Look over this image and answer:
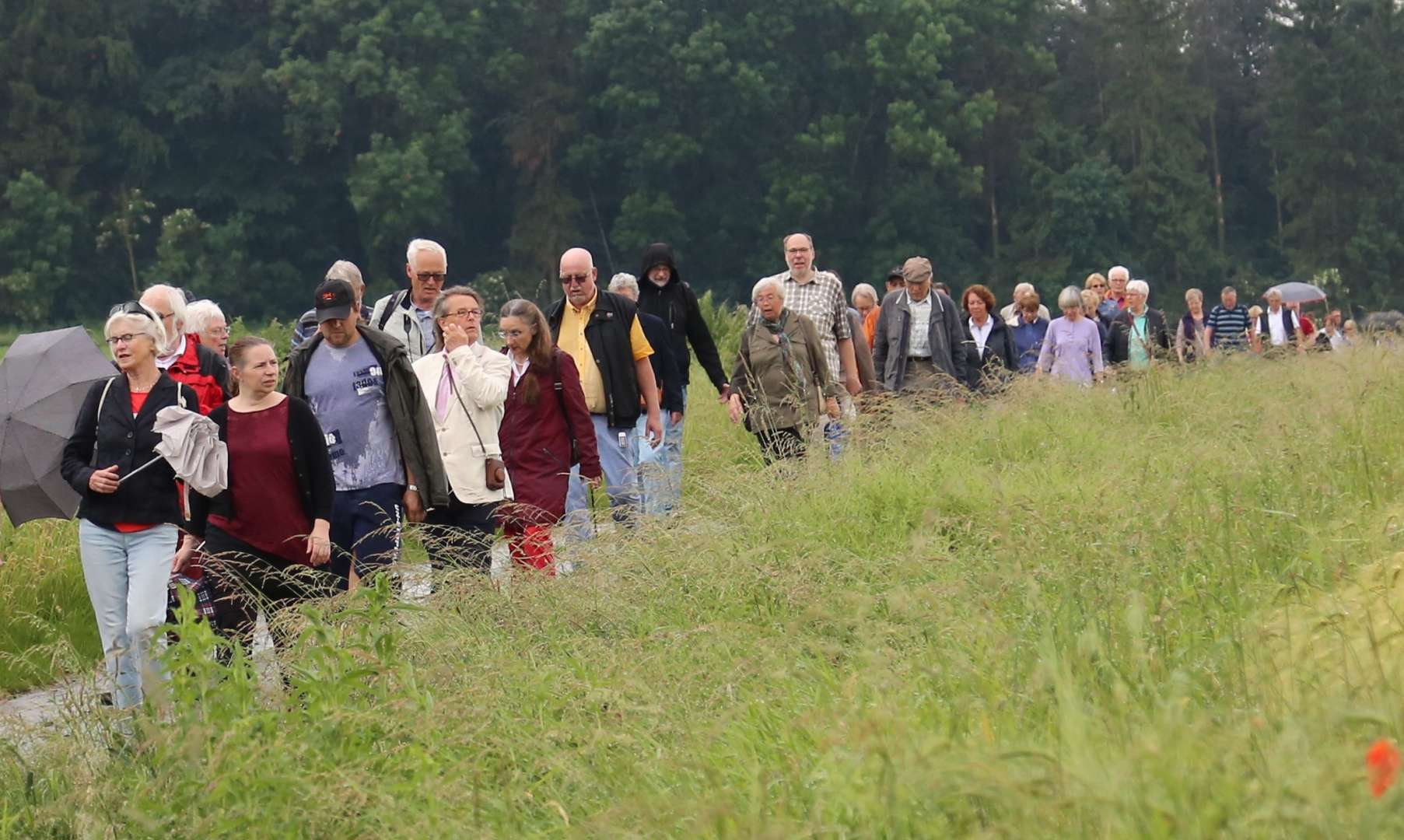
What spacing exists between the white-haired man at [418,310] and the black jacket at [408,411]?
4.36ft

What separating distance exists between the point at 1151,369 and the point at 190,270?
173ft

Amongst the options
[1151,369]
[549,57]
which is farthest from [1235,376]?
[549,57]

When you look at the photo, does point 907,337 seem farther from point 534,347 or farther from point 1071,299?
point 534,347

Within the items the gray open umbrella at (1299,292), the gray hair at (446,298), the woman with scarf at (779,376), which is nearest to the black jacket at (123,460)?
the gray hair at (446,298)

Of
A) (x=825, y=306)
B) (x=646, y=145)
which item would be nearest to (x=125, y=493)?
(x=825, y=306)

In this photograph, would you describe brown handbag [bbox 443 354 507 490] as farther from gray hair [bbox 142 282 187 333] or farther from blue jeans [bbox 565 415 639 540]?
gray hair [bbox 142 282 187 333]

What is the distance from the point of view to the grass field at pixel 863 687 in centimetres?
299

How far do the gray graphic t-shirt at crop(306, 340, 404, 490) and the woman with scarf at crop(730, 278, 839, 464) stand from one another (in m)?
3.78

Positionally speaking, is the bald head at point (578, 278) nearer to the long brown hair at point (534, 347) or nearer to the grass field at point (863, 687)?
the long brown hair at point (534, 347)

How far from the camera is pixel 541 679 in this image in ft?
17.9

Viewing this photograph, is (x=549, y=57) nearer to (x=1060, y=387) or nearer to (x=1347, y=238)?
(x=1347, y=238)

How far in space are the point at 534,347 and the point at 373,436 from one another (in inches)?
51.4

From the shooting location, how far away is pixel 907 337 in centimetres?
1391

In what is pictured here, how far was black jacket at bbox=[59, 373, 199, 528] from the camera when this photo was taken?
7527 millimetres
